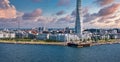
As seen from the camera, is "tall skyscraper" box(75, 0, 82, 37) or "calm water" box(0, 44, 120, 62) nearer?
"calm water" box(0, 44, 120, 62)

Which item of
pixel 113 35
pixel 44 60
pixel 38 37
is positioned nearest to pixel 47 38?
pixel 38 37

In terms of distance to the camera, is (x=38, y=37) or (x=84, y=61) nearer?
(x=84, y=61)

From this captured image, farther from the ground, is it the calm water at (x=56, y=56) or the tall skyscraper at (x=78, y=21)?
the tall skyscraper at (x=78, y=21)

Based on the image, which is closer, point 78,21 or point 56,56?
point 56,56

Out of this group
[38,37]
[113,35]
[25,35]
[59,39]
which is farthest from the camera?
[113,35]

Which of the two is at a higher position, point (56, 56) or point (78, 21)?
point (78, 21)

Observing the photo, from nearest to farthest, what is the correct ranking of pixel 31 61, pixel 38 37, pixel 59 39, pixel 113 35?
1. pixel 31 61
2. pixel 59 39
3. pixel 38 37
4. pixel 113 35

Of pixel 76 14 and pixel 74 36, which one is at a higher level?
pixel 76 14

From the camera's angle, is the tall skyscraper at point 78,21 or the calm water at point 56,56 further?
the tall skyscraper at point 78,21

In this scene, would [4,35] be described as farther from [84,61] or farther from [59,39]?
[84,61]

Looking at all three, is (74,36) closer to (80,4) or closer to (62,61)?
(80,4)

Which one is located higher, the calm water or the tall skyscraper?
the tall skyscraper
